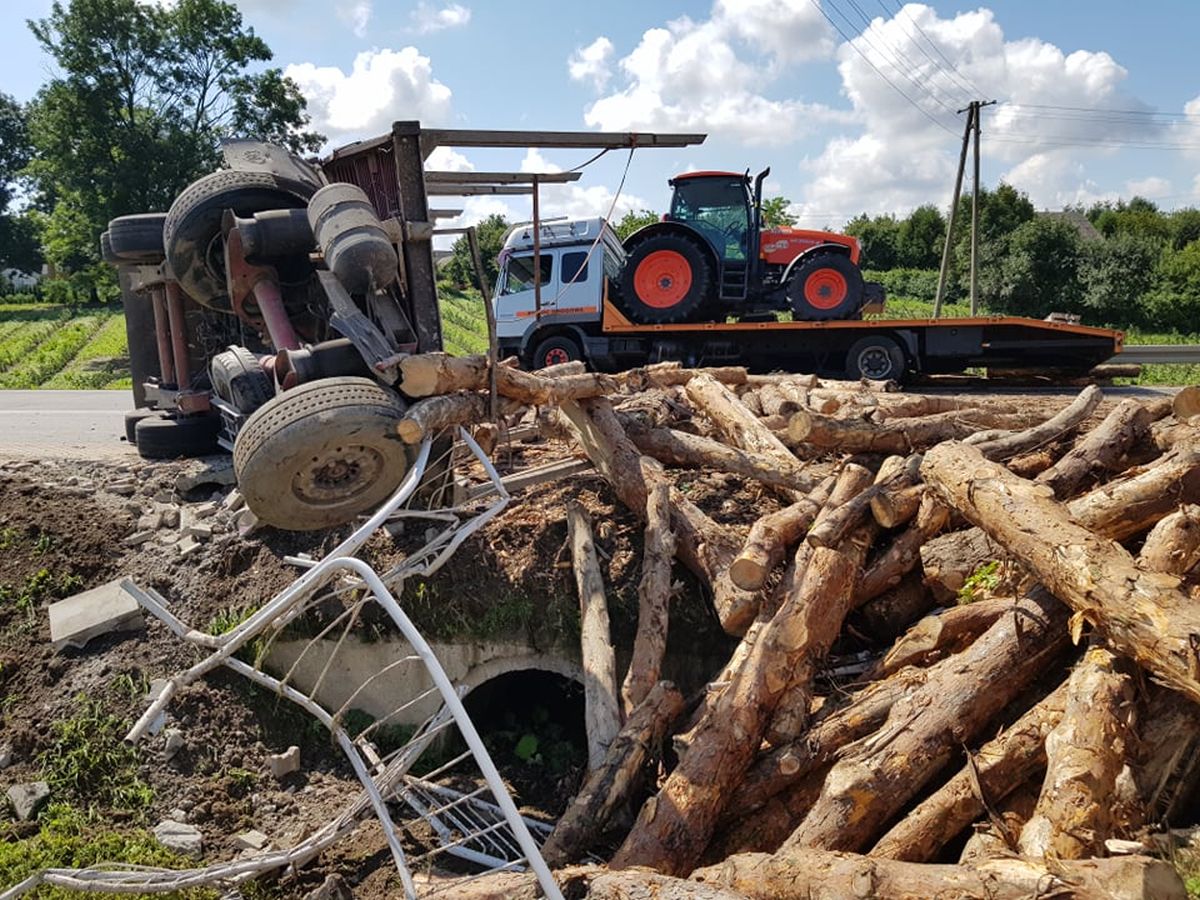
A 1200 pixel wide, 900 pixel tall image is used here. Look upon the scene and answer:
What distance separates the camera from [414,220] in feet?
19.8

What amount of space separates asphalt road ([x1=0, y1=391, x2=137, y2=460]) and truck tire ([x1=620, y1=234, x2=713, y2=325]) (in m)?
7.23

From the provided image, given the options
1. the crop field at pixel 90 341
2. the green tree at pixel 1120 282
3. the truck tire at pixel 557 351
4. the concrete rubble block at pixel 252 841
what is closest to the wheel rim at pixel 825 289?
the truck tire at pixel 557 351

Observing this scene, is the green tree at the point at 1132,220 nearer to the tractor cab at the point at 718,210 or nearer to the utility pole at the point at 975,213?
the utility pole at the point at 975,213

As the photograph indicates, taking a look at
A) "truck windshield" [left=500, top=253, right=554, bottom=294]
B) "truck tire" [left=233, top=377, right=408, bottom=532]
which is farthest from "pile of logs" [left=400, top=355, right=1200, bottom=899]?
"truck windshield" [left=500, top=253, right=554, bottom=294]

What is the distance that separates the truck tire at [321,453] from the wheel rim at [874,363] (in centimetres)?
959

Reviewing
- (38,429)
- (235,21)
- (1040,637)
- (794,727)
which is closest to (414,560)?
(794,727)

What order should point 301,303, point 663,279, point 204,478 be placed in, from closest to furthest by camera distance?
point 301,303 → point 204,478 → point 663,279

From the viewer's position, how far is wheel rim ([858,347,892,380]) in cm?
1301

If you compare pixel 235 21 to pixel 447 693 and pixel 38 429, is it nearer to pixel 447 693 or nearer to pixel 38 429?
pixel 38 429

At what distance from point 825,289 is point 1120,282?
78.8 ft

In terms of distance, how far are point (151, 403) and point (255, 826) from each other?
4980mm

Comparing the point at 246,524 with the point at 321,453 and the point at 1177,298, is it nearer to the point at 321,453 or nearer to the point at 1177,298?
the point at 321,453

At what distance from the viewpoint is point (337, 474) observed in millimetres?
4930

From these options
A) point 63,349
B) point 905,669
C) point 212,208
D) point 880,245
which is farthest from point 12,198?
point 905,669
